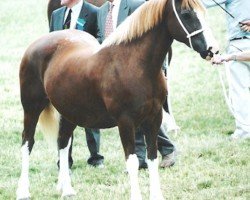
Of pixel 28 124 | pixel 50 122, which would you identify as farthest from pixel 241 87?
pixel 28 124

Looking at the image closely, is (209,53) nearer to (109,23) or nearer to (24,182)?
(109,23)

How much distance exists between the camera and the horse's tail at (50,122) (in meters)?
6.96

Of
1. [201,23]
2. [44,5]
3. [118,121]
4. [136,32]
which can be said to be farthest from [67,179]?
[44,5]

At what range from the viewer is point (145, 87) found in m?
5.67

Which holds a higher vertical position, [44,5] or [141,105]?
[141,105]

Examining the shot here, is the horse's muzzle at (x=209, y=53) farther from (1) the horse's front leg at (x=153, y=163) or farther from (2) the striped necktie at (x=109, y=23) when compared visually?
(2) the striped necktie at (x=109, y=23)

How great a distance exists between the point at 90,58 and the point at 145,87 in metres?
0.72

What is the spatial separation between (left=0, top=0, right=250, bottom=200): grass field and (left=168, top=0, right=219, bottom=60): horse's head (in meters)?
1.67

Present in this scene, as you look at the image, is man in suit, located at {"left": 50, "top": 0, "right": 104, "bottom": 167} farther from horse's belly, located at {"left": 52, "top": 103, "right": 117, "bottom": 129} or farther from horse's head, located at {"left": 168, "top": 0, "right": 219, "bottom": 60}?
horse's head, located at {"left": 168, "top": 0, "right": 219, "bottom": 60}

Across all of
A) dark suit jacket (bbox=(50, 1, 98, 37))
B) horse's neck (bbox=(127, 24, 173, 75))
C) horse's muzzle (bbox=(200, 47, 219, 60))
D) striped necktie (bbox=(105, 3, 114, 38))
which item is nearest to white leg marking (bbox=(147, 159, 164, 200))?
horse's neck (bbox=(127, 24, 173, 75))

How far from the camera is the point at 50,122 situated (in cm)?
697

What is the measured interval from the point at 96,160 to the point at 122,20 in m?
1.84

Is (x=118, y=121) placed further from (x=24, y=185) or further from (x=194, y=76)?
(x=194, y=76)

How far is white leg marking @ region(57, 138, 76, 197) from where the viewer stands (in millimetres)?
6684
